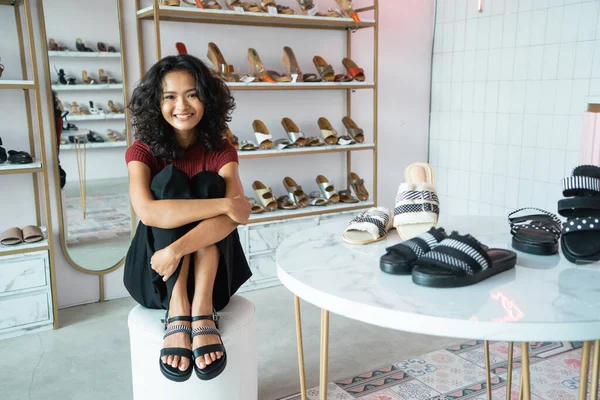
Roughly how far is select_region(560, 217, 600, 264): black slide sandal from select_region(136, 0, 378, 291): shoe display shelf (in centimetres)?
216

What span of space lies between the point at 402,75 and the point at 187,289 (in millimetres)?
2983

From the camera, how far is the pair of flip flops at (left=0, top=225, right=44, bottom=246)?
276cm

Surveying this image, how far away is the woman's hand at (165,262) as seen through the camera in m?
1.64

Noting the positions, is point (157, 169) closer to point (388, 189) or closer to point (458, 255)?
point (458, 255)

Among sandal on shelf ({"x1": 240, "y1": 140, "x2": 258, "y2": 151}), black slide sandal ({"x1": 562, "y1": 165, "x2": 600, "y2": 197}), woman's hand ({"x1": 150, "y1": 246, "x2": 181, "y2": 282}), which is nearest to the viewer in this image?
black slide sandal ({"x1": 562, "y1": 165, "x2": 600, "y2": 197})

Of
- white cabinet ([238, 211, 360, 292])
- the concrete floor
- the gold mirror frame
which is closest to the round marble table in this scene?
the concrete floor

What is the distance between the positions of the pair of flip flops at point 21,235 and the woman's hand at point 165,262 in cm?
144

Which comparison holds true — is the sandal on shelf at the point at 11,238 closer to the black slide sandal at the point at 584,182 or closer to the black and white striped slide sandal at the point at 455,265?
the black and white striped slide sandal at the point at 455,265

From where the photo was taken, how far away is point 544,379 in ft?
7.48

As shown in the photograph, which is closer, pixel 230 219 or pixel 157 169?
pixel 230 219

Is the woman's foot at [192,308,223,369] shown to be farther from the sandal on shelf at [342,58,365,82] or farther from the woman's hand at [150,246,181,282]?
the sandal on shelf at [342,58,365,82]

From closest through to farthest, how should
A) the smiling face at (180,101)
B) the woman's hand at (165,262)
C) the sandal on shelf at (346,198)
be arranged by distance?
1. the woman's hand at (165,262)
2. the smiling face at (180,101)
3. the sandal on shelf at (346,198)

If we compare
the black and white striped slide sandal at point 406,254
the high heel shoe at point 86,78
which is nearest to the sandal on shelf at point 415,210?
the black and white striped slide sandal at point 406,254

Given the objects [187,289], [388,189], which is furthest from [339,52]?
[187,289]
